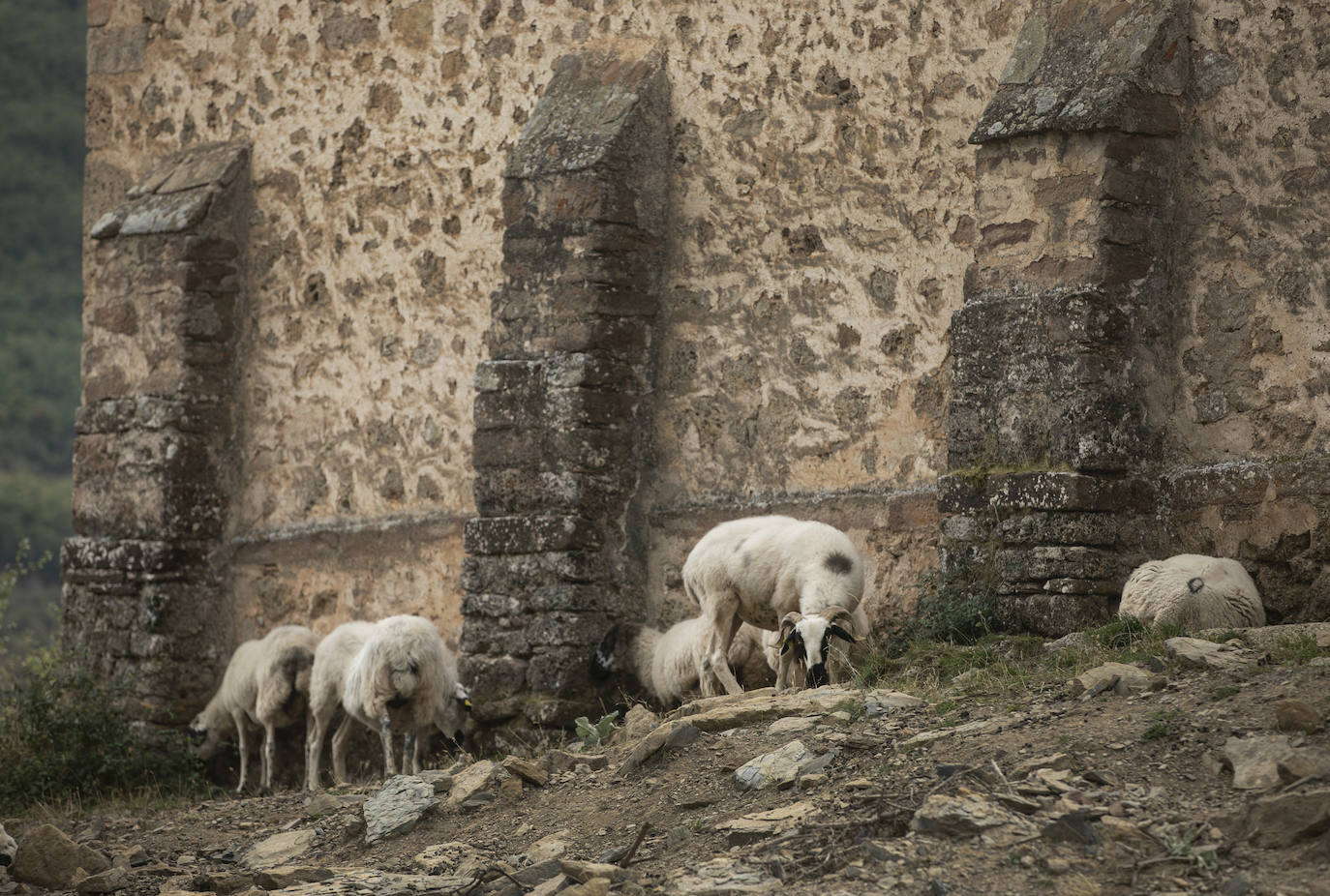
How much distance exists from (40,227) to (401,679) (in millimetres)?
28019

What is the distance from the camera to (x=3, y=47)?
112 feet

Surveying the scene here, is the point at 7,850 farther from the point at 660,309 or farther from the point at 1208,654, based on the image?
the point at 1208,654

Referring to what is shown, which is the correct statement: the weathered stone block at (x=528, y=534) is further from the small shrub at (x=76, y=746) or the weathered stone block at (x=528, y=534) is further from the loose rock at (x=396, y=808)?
the small shrub at (x=76, y=746)

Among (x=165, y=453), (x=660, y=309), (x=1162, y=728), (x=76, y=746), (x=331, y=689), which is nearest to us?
(x=1162, y=728)

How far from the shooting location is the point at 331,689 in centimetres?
1074

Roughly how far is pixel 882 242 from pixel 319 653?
4369mm

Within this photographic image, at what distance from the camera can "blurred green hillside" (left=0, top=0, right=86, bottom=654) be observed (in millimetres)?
33719

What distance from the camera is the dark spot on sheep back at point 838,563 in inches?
328

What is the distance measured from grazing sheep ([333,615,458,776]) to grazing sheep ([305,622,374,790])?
0.85 meters

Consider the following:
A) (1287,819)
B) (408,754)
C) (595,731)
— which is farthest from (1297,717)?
(408,754)

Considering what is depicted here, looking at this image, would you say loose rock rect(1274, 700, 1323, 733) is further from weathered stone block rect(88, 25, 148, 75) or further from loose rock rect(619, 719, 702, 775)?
weathered stone block rect(88, 25, 148, 75)

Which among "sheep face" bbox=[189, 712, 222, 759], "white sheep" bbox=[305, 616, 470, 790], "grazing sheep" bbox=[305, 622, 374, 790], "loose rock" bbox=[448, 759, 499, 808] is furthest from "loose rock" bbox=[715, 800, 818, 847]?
"sheep face" bbox=[189, 712, 222, 759]

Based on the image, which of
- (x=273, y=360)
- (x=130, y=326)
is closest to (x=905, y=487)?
(x=273, y=360)

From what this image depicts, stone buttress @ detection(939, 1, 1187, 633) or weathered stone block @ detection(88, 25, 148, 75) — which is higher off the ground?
weathered stone block @ detection(88, 25, 148, 75)
